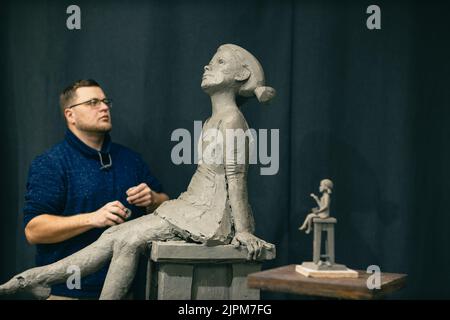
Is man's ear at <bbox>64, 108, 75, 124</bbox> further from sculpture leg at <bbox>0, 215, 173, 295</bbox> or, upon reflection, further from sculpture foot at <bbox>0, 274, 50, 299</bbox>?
sculpture foot at <bbox>0, 274, 50, 299</bbox>

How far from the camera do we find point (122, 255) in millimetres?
2525

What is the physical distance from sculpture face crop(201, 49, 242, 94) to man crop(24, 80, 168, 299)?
50cm

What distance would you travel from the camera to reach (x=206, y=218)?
255 cm

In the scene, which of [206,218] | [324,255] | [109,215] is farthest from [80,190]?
[324,255]

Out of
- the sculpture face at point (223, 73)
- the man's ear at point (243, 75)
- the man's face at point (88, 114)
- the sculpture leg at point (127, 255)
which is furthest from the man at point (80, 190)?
the man's ear at point (243, 75)

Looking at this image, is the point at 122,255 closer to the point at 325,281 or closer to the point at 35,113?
the point at 325,281

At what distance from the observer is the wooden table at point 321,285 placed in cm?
221

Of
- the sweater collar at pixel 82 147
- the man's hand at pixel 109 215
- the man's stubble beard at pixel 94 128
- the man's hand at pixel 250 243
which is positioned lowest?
the man's hand at pixel 250 243

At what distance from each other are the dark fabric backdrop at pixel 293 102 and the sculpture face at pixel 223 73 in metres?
0.56

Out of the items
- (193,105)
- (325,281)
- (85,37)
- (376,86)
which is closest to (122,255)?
(325,281)

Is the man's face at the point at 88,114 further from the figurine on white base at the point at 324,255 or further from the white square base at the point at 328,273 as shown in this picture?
the white square base at the point at 328,273

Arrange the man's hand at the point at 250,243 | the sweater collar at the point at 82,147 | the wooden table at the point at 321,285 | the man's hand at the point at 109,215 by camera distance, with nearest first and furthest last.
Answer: the wooden table at the point at 321,285
the man's hand at the point at 250,243
the man's hand at the point at 109,215
the sweater collar at the point at 82,147

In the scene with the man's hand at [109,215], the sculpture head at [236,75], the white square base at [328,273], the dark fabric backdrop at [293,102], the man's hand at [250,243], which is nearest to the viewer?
the white square base at [328,273]
